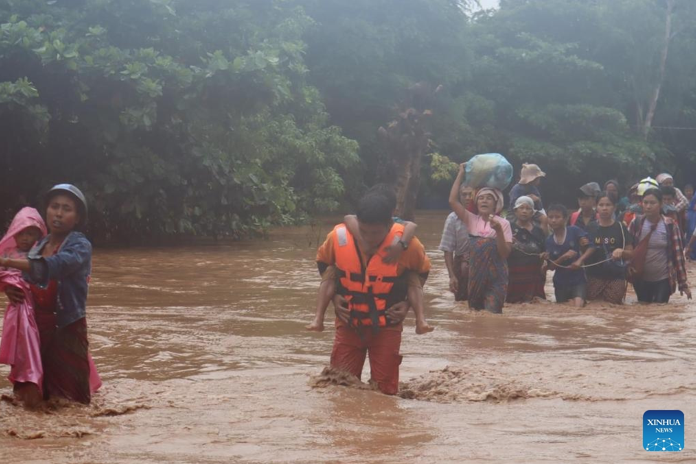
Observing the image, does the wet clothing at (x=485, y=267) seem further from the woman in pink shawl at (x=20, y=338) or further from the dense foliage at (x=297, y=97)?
the dense foliage at (x=297, y=97)

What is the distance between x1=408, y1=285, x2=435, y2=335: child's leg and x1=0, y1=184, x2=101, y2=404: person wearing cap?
1.93m

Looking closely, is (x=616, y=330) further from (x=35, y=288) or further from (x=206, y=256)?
(x=206, y=256)

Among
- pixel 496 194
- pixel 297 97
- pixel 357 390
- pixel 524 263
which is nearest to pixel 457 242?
pixel 496 194

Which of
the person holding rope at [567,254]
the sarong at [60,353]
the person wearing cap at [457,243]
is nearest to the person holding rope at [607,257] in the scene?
the person holding rope at [567,254]

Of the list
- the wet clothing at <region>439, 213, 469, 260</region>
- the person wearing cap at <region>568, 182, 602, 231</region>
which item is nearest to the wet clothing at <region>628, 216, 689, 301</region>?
the person wearing cap at <region>568, 182, 602, 231</region>

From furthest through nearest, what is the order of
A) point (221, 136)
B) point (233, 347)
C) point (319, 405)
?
point (221, 136) < point (233, 347) < point (319, 405)

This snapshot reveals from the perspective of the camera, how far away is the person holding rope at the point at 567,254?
469 inches

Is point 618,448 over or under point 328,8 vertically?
under

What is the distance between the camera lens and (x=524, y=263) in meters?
11.8

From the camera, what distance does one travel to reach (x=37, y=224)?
6.08 metres

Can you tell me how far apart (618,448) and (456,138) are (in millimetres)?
35920

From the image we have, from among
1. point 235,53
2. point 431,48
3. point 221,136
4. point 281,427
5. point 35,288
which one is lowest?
point 281,427

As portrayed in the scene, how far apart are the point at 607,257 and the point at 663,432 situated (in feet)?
23.1

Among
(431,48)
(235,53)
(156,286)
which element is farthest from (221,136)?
(431,48)
